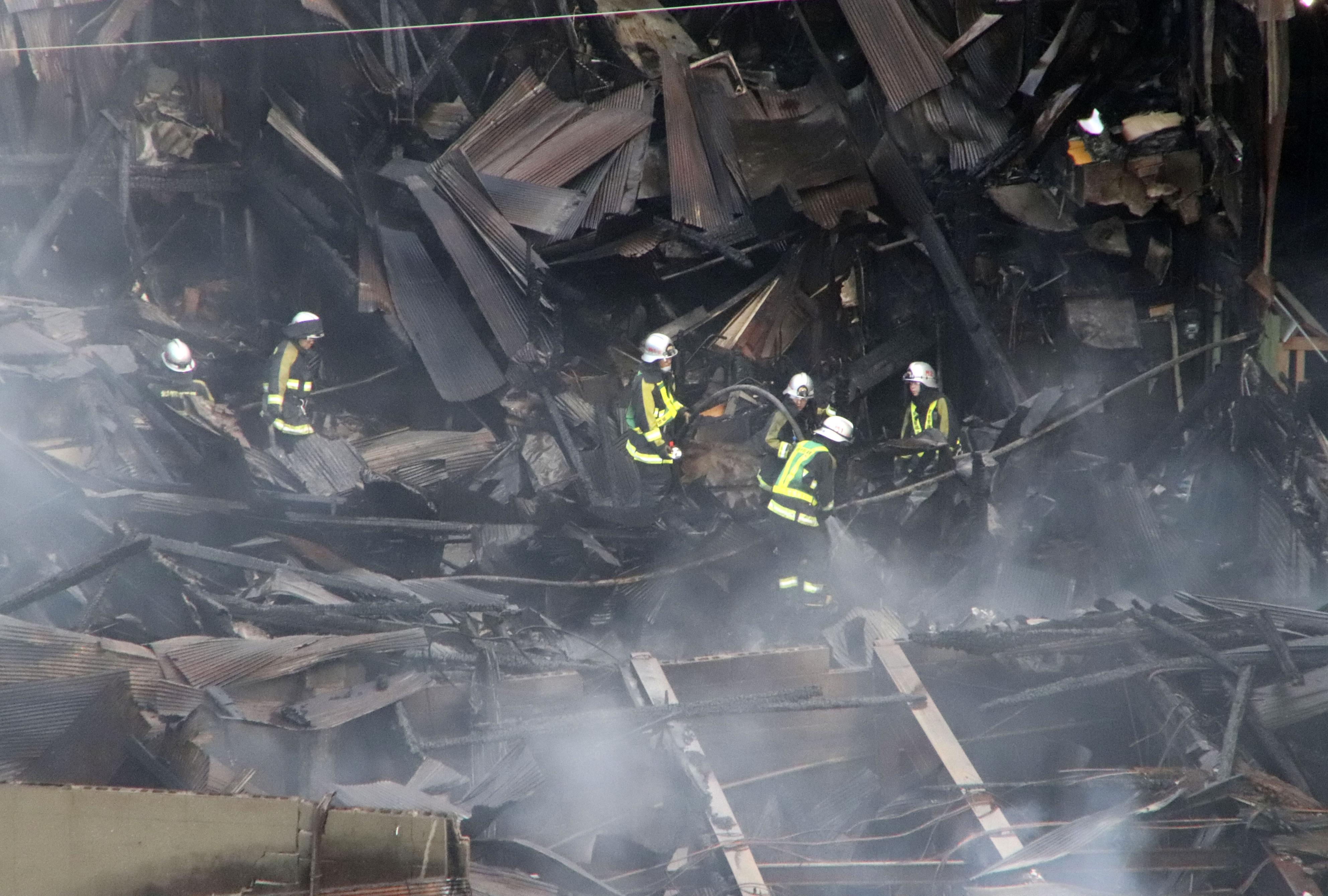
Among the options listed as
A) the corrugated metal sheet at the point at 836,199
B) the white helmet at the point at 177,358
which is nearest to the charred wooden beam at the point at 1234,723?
the corrugated metal sheet at the point at 836,199

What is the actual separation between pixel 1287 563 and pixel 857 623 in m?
3.63

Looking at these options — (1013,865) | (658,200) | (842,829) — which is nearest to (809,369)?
(658,200)

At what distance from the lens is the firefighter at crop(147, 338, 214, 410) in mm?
9523

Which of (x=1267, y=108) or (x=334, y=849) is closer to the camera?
(x=334, y=849)

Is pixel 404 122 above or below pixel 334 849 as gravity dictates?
above

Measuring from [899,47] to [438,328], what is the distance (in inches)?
205

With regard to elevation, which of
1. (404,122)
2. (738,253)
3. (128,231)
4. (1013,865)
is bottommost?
(1013,865)

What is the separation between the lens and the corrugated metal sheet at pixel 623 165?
31.6 ft

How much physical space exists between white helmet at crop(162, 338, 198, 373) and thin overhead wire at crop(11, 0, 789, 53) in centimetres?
289

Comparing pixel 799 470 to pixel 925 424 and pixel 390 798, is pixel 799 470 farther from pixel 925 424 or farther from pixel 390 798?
pixel 390 798

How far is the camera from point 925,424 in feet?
30.2

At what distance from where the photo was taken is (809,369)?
1034 cm

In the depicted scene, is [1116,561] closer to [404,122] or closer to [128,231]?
[404,122]

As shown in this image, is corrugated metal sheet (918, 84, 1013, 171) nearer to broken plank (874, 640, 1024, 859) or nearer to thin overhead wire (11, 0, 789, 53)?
thin overhead wire (11, 0, 789, 53)
